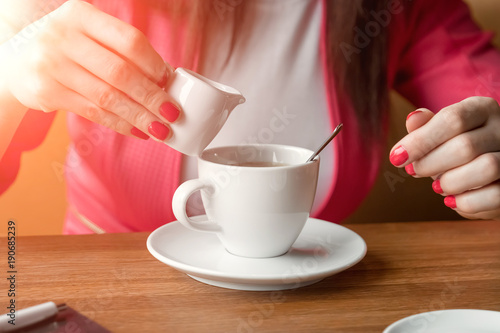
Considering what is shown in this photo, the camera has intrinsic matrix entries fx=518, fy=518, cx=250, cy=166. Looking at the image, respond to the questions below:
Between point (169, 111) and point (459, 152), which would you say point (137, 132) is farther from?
point (459, 152)

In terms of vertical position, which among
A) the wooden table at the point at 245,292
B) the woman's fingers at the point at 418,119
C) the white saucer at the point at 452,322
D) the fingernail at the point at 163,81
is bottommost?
the wooden table at the point at 245,292

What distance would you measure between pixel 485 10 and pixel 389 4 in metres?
0.28

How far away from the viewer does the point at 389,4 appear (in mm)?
1244

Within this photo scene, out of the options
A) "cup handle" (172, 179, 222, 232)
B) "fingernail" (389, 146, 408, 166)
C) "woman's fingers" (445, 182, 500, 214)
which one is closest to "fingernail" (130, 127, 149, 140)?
"cup handle" (172, 179, 222, 232)

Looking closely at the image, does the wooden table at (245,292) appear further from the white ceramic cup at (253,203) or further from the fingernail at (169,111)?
the fingernail at (169,111)

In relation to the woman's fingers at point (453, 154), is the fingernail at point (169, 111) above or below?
above

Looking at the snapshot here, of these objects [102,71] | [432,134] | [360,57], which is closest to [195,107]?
[102,71]

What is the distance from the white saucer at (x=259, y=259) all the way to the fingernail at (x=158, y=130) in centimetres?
15

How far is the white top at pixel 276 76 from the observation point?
1.19 metres

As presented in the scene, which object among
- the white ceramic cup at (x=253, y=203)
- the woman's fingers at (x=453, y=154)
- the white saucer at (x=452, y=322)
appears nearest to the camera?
the white saucer at (x=452, y=322)

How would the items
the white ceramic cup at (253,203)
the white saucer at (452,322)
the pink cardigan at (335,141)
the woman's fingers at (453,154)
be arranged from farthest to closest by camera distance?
the pink cardigan at (335,141), the woman's fingers at (453,154), the white ceramic cup at (253,203), the white saucer at (452,322)

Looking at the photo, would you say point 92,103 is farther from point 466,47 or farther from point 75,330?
point 466,47

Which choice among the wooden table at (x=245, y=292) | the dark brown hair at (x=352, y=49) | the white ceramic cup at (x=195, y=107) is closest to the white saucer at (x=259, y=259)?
the wooden table at (x=245, y=292)

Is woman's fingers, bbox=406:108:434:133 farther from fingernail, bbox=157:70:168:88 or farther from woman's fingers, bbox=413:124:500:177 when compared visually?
fingernail, bbox=157:70:168:88
